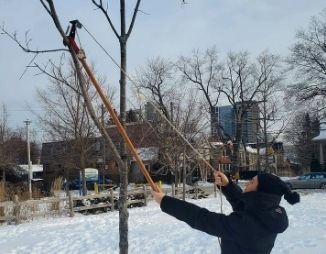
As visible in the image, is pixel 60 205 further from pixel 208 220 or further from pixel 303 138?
pixel 303 138

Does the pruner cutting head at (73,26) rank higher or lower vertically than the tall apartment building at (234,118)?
lower

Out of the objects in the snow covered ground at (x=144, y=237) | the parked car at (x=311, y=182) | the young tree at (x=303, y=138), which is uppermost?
the young tree at (x=303, y=138)

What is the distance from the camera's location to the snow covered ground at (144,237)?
9.33 meters

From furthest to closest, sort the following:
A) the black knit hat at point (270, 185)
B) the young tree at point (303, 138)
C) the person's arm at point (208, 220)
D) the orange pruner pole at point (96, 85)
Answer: the young tree at point (303, 138) → the orange pruner pole at point (96, 85) → the black knit hat at point (270, 185) → the person's arm at point (208, 220)

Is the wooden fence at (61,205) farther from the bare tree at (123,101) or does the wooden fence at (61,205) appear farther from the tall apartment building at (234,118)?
the tall apartment building at (234,118)

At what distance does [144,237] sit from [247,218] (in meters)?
8.51

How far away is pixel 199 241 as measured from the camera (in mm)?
9812

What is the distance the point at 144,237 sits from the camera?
1120 cm

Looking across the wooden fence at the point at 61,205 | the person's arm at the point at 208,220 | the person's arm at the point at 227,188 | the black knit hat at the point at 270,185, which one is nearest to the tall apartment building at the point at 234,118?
the wooden fence at the point at 61,205

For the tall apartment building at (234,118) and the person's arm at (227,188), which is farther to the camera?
the tall apartment building at (234,118)

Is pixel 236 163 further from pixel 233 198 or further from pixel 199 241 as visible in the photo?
pixel 233 198

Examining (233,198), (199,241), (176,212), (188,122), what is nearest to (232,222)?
(176,212)

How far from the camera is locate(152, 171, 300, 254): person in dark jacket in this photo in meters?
2.94

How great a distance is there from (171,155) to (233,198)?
21.8 m
